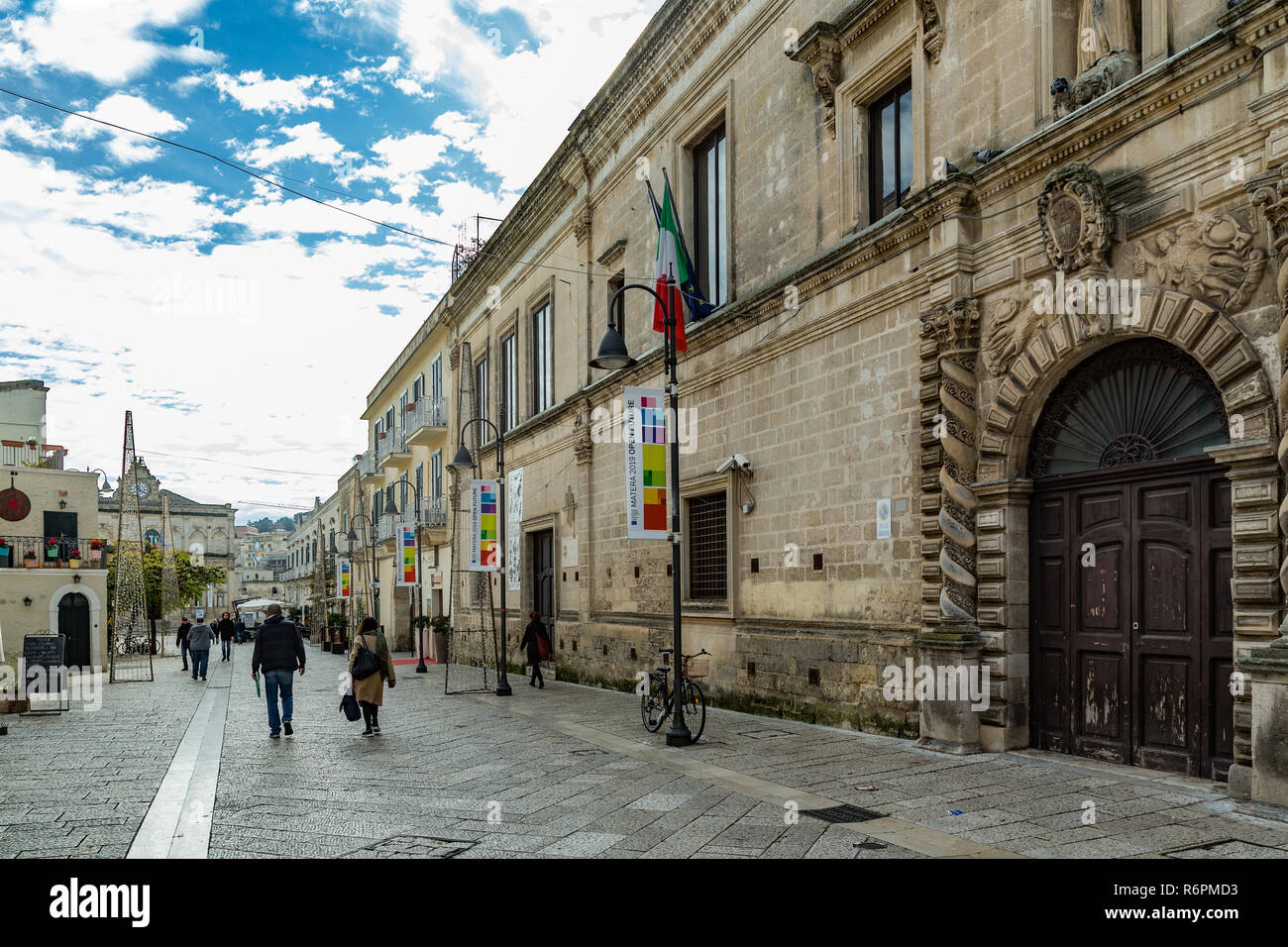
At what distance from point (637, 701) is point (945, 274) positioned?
353 inches

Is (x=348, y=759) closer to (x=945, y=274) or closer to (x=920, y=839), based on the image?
(x=920, y=839)

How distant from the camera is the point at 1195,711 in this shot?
833 centimetres

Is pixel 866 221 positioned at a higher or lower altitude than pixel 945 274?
higher

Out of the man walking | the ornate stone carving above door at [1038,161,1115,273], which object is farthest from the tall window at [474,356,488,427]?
the ornate stone carving above door at [1038,161,1115,273]

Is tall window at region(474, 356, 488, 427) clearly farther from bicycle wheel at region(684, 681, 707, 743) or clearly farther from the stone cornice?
the stone cornice

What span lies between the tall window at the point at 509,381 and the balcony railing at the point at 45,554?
13.2 metres

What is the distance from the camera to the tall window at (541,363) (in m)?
25.0

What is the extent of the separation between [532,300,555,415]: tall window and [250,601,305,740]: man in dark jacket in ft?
38.9

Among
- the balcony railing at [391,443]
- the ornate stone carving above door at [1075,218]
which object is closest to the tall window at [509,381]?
the balcony railing at [391,443]

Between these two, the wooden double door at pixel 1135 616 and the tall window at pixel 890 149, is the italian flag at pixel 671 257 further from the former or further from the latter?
the wooden double door at pixel 1135 616

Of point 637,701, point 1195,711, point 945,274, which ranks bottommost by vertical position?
point 637,701

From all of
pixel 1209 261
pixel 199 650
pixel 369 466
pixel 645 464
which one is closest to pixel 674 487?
pixel 645 464

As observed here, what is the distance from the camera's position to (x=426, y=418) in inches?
1395

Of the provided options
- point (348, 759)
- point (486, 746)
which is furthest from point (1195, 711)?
point (348, 759)
